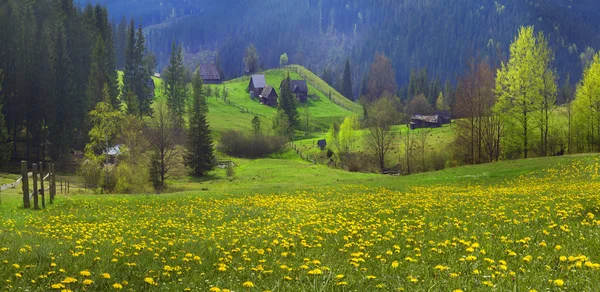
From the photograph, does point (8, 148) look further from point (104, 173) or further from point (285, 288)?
point (285, 288)

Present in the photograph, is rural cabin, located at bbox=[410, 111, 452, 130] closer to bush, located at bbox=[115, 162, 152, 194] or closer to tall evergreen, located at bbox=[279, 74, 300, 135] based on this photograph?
tall evergreen, located at bbox=[279, 74, 300, 135]

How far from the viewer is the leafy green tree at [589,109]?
51812 millimetres

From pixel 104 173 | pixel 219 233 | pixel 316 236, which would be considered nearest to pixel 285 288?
pixel 316 236

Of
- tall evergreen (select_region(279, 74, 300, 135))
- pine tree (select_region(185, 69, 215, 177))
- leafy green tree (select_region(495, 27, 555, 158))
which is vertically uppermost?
tall evergreen (select_region(279, 74, 300, 135))

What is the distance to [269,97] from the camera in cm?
17375

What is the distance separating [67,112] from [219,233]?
6293cm

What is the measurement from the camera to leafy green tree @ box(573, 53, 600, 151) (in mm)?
51812

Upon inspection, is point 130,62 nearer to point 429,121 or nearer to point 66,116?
point 66,116

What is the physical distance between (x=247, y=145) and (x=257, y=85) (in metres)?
85.7

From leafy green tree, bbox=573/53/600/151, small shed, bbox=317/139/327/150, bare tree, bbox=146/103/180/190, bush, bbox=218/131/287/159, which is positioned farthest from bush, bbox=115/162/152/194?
small shed, bbox=317/139/327/150

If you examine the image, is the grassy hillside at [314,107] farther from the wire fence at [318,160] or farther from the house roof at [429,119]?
the wire fence at [318,160]

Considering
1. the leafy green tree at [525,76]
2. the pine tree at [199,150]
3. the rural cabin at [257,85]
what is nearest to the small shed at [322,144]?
→ the pine tree at [199,150]

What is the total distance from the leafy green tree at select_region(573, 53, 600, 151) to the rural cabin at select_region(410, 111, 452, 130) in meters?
69.4

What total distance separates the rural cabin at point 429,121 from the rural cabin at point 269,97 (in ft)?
201
